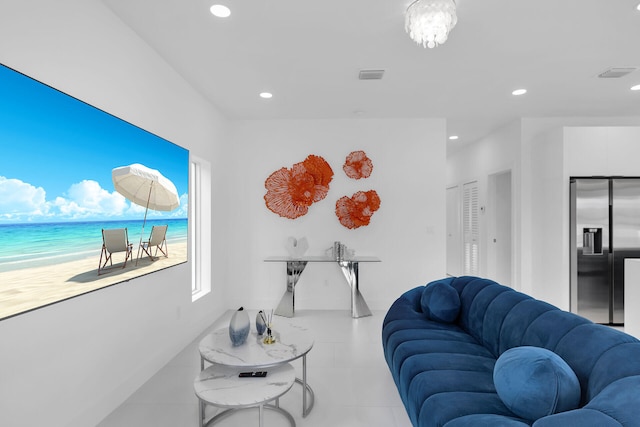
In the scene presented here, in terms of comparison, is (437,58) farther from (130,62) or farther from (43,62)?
(43,62)

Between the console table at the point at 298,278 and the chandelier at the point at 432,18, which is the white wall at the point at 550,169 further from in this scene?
the chandelier at the point at 432,18

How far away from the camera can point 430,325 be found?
2.59 metres

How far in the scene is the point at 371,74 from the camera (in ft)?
10.8

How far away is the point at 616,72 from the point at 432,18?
2.48 metres

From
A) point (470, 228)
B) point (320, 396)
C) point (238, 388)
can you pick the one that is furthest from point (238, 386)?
point (470, 228)

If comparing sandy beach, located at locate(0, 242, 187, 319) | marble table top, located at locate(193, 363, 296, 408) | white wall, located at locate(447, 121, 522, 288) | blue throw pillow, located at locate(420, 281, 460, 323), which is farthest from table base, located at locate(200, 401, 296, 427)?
white wall, located at locate(447, 121, 522, 288)

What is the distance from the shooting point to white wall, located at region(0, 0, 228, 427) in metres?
1.62

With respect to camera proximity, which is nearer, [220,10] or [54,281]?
[54,281]

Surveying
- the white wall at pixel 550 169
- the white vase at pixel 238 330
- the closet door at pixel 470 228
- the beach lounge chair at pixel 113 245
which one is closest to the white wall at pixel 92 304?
the beach lounge chair at pixel 113 245

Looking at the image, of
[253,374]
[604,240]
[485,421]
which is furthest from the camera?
[604,240]

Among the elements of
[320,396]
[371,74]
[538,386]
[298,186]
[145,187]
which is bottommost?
[320,396]

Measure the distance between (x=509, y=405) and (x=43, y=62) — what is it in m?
2.66

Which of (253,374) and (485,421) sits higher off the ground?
(485,421)

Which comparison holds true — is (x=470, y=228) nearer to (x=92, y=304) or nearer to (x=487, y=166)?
(x=487, y=166)
